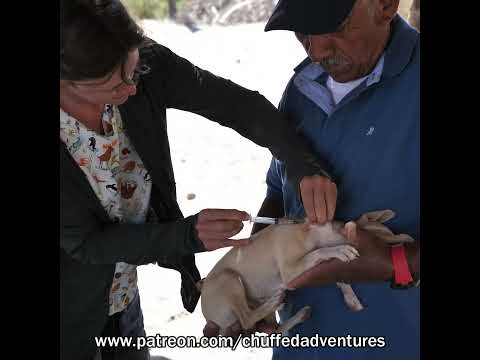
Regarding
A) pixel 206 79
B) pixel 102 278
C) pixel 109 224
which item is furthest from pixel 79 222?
pixel 206 79

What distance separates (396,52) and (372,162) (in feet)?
1.08

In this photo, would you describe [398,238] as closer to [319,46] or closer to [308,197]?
[308,197]

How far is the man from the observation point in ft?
5.48

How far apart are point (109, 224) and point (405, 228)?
919 mm

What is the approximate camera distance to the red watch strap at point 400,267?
5.40 ft

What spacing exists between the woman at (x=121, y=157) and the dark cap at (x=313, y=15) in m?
0.37

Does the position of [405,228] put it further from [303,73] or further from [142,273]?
[142,273]

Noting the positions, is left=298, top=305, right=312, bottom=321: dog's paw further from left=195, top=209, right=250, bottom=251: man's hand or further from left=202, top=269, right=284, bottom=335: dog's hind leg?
left=195, top=209, right=250, bottom=251: man's hand

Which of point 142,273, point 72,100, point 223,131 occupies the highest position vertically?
point 72,100

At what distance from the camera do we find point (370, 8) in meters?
1.66

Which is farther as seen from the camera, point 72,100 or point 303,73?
point 303,73

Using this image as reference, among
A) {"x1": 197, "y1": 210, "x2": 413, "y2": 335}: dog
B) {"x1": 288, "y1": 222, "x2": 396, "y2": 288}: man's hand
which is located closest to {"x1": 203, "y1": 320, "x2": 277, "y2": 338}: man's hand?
{"x1": 197, "y1": 210, "x2": 413, "y2": 335}: dog

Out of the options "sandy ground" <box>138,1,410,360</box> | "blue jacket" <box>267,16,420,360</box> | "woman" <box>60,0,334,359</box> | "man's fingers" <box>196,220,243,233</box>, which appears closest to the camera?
"woman" <box>60,0,334,359</box>

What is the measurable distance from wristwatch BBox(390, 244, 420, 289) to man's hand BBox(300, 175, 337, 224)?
0.83ft
